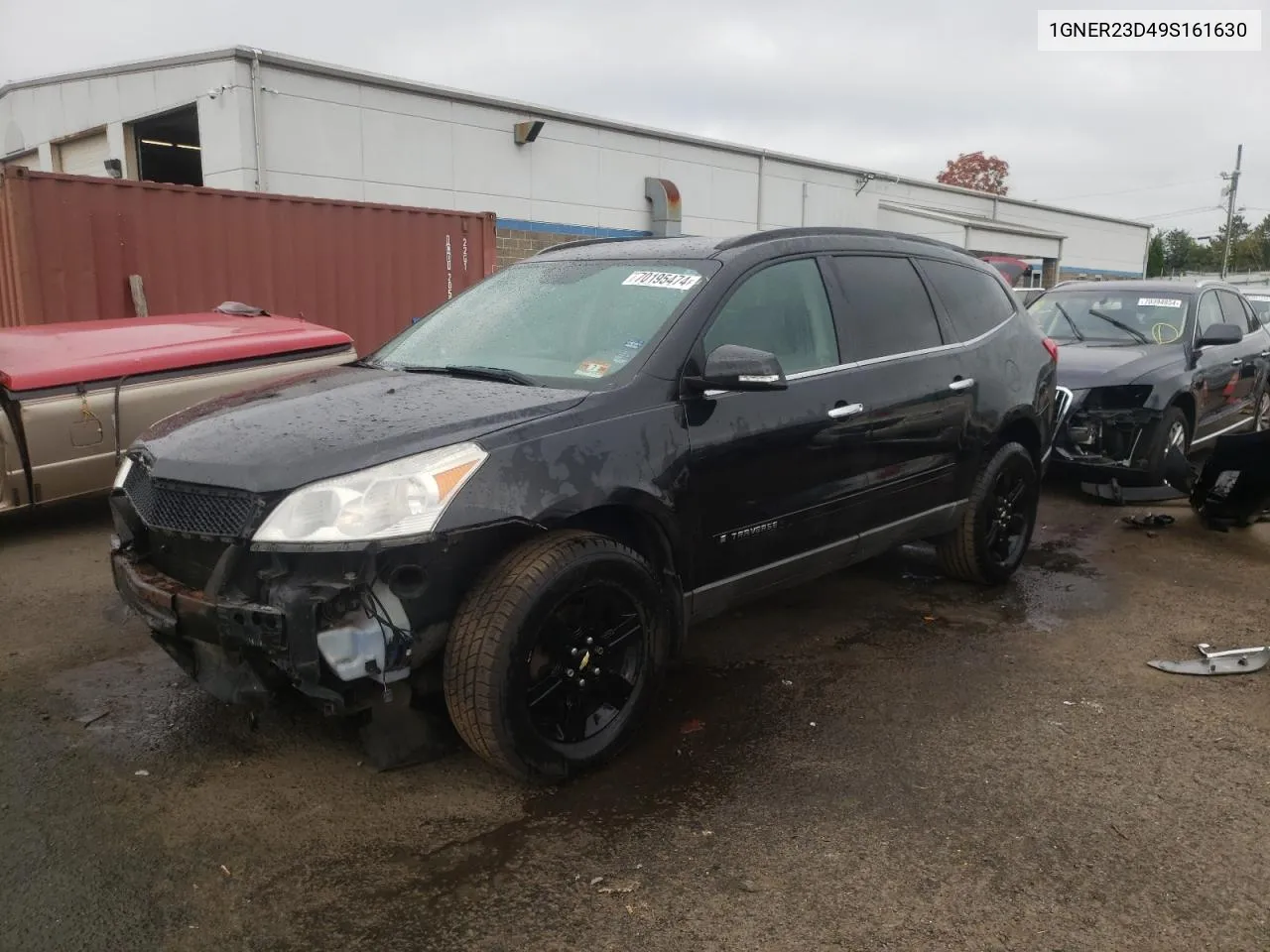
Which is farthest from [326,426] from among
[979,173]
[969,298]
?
[979,173]

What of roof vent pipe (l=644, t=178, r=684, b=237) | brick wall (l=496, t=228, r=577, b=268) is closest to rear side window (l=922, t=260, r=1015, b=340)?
brick wall (l=496, t=228, r=577, b=268)

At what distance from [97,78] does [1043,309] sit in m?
13.2

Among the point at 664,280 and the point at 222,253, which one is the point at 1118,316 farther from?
the point at 222,253

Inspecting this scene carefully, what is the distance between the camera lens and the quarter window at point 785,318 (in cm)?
361

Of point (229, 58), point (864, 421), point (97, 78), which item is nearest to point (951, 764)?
point (864, 421)

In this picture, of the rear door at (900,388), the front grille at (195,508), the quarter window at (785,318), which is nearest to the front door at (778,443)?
the quarter window at (785,318)

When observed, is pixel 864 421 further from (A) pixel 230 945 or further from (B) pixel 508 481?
(A) pixel 230 945

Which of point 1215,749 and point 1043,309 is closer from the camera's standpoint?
point 1215,749

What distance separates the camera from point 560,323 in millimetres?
3705

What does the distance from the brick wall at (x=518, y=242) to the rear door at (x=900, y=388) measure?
35.6 ft

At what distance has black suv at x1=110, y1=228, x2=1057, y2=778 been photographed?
105 inches

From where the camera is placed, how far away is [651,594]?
3.16 metres

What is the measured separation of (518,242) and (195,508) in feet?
42.8

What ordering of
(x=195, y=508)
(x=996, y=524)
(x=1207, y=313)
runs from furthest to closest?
(x=1207, y=313)
(x=996, y=524)
(x=195, y=508)
